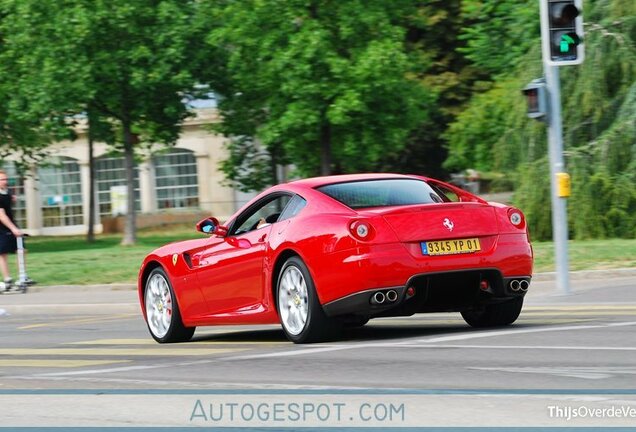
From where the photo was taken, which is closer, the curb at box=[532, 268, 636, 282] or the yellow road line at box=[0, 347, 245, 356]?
the yellow road line at box=[0, 347, 245, 356]

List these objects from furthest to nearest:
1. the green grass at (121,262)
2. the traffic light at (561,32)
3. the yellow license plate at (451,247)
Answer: the green grass at (121,262), the traffic light at (561,32), the yellow license plate at (451,247)

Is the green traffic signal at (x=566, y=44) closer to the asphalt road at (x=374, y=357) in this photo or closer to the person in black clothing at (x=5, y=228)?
the asphalt road at (x=374, y=357)

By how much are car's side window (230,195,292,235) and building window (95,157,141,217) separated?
2102 inches

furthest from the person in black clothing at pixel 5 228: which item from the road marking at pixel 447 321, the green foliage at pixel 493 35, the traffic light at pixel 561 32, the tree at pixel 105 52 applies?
the green foliage at pixel 493 35

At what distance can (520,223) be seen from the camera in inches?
435

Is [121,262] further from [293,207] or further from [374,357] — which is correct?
[374,357]

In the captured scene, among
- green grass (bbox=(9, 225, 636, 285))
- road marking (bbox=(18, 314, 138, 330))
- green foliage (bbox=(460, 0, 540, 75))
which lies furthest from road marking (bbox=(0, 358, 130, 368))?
green foliage (bbox=(460, 0, 540, 75))

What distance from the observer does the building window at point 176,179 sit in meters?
64.7

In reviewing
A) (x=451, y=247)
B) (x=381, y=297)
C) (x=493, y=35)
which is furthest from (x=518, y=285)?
(x=493, y=35)

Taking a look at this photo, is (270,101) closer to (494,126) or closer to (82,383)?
(494,126)

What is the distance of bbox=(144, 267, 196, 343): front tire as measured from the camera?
12.6 m

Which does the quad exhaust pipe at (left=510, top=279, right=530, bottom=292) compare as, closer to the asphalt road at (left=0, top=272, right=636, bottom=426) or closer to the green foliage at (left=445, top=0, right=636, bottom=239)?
the asphalt road at (left=0, top=272, right=636, bottom=426)

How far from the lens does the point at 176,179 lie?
2562 inches

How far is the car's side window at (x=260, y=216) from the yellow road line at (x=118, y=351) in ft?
3.69
